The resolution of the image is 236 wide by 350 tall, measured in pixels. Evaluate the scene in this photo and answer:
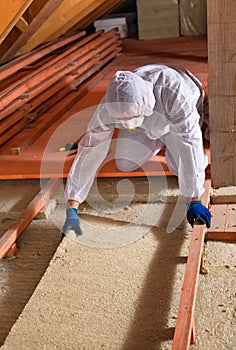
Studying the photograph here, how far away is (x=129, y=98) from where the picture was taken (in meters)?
2.79

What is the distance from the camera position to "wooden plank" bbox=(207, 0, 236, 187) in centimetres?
272

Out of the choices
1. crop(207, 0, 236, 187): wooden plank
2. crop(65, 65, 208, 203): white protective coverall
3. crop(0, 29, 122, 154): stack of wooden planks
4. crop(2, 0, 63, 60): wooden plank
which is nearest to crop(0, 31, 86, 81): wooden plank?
crop(0, 29, 122, 154): stack of wooden planks

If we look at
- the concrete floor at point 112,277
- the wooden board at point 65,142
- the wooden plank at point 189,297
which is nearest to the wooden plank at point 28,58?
the wooden board at point 65,142

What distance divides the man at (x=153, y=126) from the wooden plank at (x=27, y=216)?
0.23 metres

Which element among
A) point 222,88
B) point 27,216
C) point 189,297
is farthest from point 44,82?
point 189,297

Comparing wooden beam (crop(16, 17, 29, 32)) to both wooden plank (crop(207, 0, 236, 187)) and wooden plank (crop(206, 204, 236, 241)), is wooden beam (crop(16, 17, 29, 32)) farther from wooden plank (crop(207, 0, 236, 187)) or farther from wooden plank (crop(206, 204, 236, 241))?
wooden plank (crop(206, 204, 236, 241))

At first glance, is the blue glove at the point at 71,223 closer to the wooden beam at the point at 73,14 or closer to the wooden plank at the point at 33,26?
the wooden plank at the point at 33,26

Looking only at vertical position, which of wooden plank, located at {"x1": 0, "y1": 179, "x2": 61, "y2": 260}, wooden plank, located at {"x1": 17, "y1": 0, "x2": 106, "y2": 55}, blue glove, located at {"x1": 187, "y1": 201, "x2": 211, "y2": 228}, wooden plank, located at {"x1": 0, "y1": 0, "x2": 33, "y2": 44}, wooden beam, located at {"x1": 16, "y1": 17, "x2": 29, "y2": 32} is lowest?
wooden plank, located at {"x1": 0, "y1": 179, "x2": 61, "y2": 260}

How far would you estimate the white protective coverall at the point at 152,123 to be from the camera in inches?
113

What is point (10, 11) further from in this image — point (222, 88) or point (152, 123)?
point (222, 88)

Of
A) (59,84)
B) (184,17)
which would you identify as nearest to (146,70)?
(59,84)

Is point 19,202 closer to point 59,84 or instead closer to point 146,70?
point 146,70

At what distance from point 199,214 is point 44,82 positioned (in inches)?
98.8

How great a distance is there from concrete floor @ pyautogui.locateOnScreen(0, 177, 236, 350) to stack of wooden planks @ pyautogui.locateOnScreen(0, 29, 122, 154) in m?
0.85
